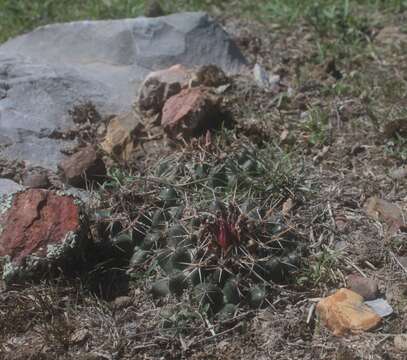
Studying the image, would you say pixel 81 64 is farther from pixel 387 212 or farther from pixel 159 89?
pixel 387 212

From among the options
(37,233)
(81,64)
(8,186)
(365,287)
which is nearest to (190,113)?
(8,186)

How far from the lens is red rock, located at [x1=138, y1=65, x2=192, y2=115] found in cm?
497

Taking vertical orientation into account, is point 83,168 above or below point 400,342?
above

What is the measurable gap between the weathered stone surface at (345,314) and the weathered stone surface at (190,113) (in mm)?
1603

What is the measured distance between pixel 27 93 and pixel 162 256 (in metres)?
1.99

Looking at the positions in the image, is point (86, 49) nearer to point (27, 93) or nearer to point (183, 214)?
point (27, 93)

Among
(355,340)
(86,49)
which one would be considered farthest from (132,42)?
(355,340)

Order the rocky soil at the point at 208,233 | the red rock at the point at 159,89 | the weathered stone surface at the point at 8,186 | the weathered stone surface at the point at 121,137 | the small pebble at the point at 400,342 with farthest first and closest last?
1. the red rock at the point at 159,89
2. the weathered stone surface at the point at 121,137
3. the weathered stone surface at the point at 8,186
4. the rocky soil at the point at 208,233
5. the small pebble at the point at 400,342

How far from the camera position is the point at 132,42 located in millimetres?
5652

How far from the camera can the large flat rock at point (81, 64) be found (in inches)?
189

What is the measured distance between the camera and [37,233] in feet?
11.7

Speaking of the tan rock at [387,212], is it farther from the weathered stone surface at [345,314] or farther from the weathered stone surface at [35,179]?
the weathered stone surface at [35,179]

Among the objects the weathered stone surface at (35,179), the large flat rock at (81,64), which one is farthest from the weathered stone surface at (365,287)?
the large flat rock at (81,64)

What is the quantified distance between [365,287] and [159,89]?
2.08 meters
